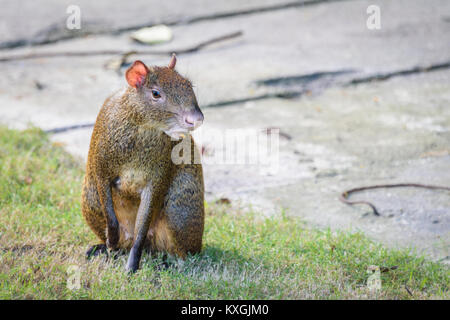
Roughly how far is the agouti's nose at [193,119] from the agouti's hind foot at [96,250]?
3.65 ft

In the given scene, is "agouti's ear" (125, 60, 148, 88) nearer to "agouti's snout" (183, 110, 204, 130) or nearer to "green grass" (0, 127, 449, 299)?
"agouti's snout" (183, 110, 204, 130)

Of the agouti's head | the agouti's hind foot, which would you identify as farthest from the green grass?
the agouti's head

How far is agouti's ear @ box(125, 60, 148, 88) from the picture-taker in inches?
134

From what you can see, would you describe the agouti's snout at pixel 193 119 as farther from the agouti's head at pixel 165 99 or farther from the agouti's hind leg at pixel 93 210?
the agouti's hind leg at pixel 93 210

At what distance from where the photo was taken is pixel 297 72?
7.43 m

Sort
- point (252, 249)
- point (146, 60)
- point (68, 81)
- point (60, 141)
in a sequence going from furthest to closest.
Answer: point (146, 60)
point (68, 81)
point (60, 141)
point (252, 249)

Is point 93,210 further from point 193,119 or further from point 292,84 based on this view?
point 292,84

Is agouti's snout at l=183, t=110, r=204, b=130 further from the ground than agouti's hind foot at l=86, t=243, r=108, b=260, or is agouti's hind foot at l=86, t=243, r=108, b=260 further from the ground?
agouti's snout at l=183, t=110, r=204, b=130

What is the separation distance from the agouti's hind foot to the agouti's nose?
111 centimetres

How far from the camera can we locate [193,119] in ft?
10.9
